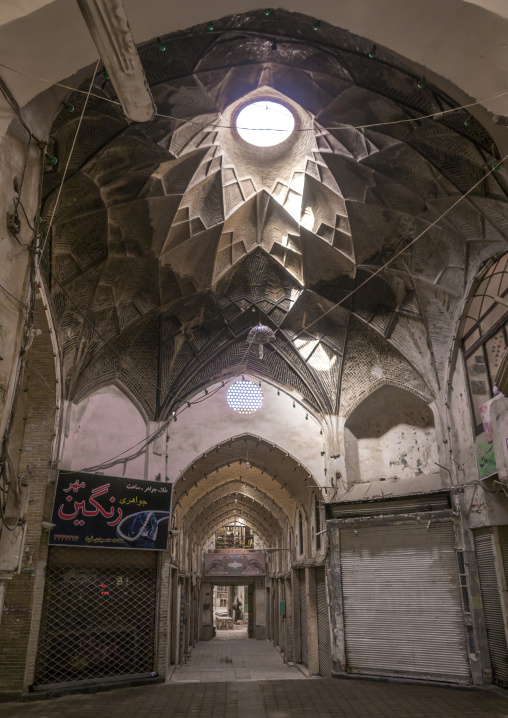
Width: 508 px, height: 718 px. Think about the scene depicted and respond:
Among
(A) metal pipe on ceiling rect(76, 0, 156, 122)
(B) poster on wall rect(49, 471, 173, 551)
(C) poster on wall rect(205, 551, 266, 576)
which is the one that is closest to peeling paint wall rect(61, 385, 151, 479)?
(B) poster on wall rect(49, 471, 173, 551)

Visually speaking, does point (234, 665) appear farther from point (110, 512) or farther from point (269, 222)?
point (269, 222)

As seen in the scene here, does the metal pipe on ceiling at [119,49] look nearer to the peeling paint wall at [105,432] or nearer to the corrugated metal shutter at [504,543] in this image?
the peeling paint wall at [105,432]

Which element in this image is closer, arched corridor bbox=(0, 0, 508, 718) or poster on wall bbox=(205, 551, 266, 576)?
arched corridor bbox=(0, 0, 508, 718)

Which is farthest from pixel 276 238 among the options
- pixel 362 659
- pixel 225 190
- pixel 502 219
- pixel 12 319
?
pixel 362 659

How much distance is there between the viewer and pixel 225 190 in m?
11.3

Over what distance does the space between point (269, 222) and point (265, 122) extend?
2.21 metres

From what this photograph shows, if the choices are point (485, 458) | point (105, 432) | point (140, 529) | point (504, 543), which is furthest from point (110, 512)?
point (504, 543)

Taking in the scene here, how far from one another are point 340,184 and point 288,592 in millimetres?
13381

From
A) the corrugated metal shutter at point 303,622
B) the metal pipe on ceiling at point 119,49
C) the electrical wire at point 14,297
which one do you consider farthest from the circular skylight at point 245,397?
the metal pipe on ceiling at point 119,49

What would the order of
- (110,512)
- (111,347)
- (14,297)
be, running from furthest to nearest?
(111,347)
(110,512)
(14,297)

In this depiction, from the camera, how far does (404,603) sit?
34.8ft

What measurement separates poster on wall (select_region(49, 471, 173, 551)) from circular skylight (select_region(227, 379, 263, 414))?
272 cm

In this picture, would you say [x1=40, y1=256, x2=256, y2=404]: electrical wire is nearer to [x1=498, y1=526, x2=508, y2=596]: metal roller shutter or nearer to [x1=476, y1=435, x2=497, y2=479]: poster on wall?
[x1=476, y1=435, x2=497, y2=479]: poster on wall

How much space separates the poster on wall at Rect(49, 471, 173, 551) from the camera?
10.4 metres
